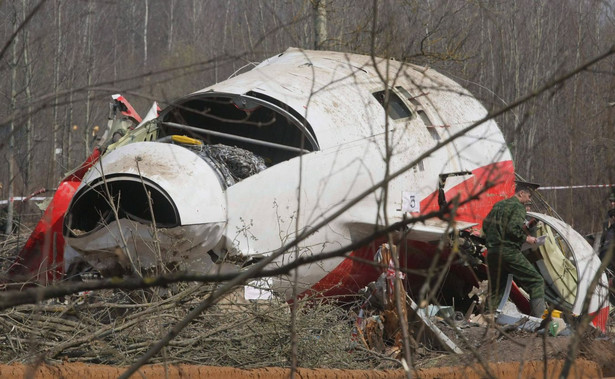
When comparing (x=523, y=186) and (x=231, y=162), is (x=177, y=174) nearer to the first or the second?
(x=231, y=162)

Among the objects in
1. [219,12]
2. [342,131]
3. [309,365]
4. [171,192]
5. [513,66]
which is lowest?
[309,365]

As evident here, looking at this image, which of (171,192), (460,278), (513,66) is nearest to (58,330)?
(171,192)

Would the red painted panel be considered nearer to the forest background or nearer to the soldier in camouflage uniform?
the forest background

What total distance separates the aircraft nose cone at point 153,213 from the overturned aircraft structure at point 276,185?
0.01 metres

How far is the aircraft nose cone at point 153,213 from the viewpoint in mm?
7543

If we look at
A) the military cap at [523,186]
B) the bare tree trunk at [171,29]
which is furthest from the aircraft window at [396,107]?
the bare tree trunk at [171,29]

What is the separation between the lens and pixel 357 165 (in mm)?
8383

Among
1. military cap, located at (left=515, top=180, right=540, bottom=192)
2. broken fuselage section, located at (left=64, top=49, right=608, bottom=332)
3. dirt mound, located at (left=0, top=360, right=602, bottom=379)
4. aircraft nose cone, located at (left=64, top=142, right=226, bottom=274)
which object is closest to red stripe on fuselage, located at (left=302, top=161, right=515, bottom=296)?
broken fuselage section, located at (left=64, top=49, right=608, bottom=332)

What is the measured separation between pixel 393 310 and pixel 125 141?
11.7 feet

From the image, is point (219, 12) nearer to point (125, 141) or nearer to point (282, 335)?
point (125, 141)

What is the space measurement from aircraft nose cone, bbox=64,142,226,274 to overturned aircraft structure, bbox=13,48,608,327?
1cm

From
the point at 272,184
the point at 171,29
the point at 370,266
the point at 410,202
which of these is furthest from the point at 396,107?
the point at 171,29

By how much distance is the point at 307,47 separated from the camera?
21938 millimetres

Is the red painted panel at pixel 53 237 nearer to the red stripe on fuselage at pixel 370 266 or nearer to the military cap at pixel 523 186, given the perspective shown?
the red stripe on fuselage at pixel 370 266
